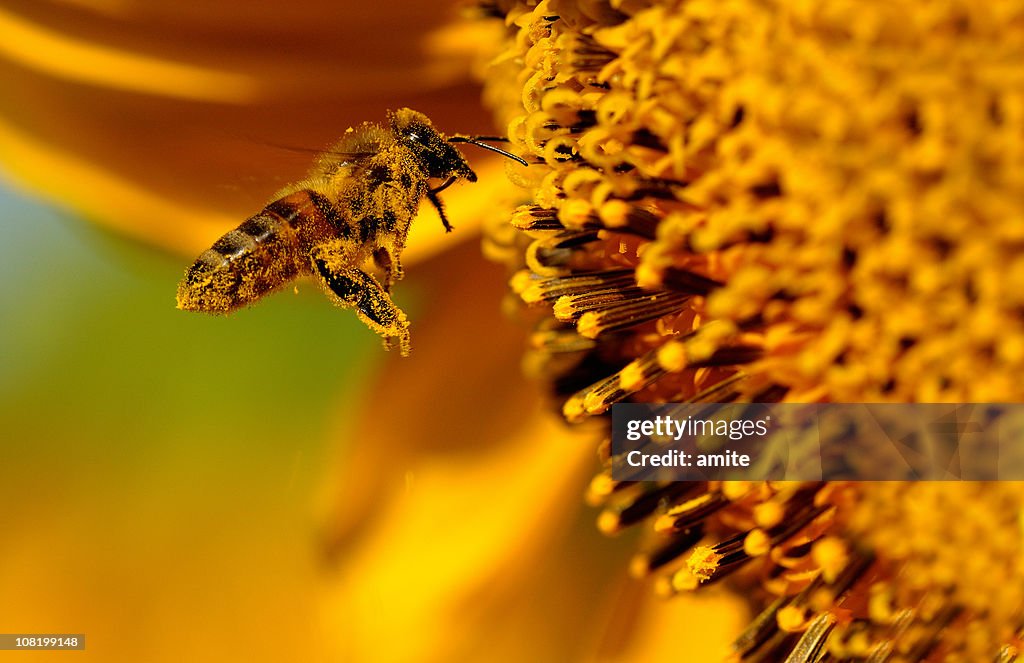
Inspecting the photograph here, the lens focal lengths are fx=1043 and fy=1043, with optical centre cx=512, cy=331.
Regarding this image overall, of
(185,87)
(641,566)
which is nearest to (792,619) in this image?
(641,566)

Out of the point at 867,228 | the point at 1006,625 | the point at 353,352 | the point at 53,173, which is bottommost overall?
the point at 1006,625

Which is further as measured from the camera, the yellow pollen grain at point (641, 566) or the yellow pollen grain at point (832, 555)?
the yellow pollen grain at point (641, 566)

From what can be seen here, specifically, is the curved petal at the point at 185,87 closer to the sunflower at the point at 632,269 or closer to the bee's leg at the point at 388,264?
the sunflower at the point at 632,269

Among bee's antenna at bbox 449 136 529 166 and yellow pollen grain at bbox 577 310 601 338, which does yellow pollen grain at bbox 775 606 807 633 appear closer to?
yellow pollen grain at bbox 577 310 601 338

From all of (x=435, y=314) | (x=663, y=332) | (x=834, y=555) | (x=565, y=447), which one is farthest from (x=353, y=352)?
(x=834, y=555)

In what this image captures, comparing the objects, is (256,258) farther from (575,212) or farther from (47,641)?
(47,641)

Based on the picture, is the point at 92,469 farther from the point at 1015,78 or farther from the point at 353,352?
the point at 1015,78

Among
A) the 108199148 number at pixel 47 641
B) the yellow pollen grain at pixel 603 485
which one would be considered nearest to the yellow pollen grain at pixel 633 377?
the yellow pollen grain at pixel 603 485
